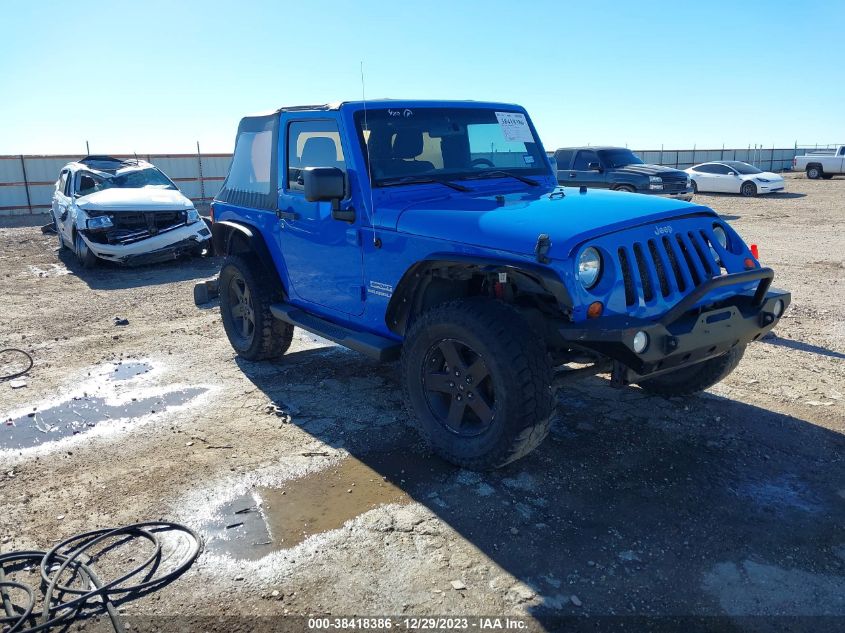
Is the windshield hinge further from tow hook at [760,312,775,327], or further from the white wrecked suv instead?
the white wrecked suv

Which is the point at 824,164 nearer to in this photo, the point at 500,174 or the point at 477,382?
the point at 500,174

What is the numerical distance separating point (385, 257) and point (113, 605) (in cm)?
241

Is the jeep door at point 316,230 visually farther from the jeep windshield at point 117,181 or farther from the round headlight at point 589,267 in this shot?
the jeep windshield at point 117,181

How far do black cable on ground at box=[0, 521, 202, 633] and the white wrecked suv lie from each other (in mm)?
8328

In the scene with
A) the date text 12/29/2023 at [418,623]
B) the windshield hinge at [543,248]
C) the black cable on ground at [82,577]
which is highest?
the windshield hinge at [543,248]

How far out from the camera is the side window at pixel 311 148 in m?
4.80

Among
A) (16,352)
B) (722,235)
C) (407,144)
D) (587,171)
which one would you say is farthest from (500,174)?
(587,171)

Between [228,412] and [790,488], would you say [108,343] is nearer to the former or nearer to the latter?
[228,412]

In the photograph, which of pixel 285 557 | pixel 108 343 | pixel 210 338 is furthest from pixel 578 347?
pixel 108 343

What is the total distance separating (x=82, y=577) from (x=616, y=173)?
14.7 m

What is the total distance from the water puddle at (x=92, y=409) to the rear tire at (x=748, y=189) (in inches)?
857

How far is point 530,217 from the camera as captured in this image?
148 inches

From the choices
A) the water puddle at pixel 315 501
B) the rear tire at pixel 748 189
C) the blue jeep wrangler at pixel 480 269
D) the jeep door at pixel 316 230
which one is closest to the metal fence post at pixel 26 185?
the blue jeep wrangler at pixel 480 269

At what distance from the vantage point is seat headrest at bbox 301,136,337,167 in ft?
15.9
